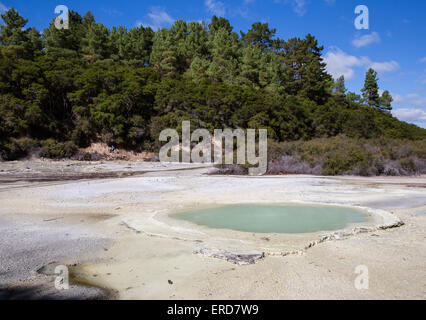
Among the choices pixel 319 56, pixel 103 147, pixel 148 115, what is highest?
pixel 319 56

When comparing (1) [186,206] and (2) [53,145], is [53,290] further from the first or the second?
(2) [53,145]

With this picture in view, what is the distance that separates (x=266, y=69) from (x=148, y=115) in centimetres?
2272

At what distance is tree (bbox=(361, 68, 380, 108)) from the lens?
66.2 meters

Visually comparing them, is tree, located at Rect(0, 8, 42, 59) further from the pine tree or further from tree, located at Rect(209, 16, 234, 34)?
the pine tree

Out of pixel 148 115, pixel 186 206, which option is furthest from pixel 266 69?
pixel 186 206

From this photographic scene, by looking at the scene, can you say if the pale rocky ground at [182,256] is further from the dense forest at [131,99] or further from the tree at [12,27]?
the tree at [12,27]

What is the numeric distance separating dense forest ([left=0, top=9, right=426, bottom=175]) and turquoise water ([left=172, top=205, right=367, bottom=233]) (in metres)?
21.8

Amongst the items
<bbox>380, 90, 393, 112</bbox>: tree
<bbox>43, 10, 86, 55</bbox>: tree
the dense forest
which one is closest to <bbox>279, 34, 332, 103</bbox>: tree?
the dense forest

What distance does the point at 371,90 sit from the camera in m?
66.6

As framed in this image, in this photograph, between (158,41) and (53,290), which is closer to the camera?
(53,290)

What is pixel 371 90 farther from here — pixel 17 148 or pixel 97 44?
pixel 17 148

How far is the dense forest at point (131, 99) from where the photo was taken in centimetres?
2733

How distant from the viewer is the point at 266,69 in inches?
1853

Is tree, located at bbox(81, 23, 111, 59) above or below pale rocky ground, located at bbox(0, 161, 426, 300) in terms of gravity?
above
